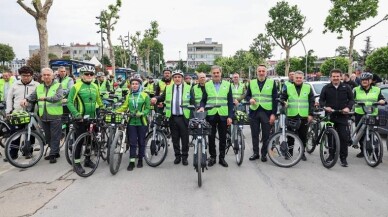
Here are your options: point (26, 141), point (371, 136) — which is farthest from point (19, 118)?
point (371, 136)

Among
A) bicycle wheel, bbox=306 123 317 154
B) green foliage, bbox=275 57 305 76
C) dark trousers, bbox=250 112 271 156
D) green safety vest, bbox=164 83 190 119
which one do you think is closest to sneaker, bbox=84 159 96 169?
green safety vest, bbox=164 83 190 119

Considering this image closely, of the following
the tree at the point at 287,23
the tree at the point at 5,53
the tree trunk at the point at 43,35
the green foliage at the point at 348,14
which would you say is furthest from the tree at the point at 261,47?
the tree at the point at 5,53

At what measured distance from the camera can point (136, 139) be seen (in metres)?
6.73

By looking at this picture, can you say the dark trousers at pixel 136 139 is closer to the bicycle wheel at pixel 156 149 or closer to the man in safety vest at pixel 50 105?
the bicycle wheel at pixel 156 149

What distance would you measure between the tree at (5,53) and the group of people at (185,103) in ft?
283

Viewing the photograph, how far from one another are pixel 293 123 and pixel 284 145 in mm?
583

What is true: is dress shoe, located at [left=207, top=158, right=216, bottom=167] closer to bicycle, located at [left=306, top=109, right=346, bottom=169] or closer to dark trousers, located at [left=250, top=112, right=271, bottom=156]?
dark trousers, located at [left=250, top=112, right=271, bottom=156]

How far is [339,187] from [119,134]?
380cm

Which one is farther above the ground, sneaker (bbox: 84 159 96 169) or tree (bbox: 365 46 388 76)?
tree (bbox: 365 46 388 76)

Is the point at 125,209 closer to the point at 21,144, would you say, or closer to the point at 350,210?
the point at 350,210

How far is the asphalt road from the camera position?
4574 millimetres

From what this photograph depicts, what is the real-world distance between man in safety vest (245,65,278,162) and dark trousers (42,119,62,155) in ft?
13.0

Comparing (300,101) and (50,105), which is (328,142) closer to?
(300,101)

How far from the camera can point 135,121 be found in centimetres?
670
